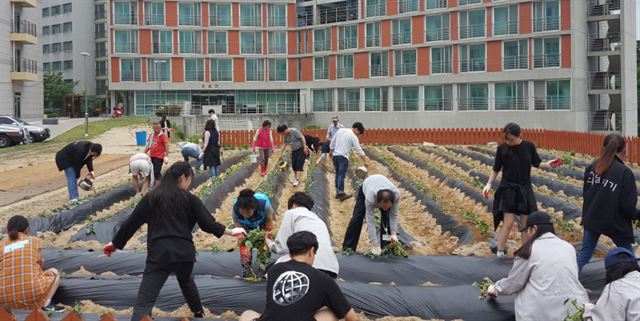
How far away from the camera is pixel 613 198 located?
7.20 m

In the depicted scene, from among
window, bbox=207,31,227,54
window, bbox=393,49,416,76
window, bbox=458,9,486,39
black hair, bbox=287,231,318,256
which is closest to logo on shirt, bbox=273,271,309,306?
black hair, bbox=287,231,318,256

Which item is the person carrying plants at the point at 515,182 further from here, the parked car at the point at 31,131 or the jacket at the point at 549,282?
the parked car at the point at 31,131

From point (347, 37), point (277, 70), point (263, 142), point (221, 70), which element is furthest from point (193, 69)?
point (263, 142)

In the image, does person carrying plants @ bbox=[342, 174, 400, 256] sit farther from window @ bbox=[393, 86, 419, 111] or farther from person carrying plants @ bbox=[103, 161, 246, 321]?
window @ bbox=[393, 86, 419, 111]

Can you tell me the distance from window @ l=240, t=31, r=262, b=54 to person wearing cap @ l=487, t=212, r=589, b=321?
183 feet

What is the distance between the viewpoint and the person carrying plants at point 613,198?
23.6 feet

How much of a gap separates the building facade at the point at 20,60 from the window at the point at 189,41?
44.4ft

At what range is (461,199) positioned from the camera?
48.3 feet

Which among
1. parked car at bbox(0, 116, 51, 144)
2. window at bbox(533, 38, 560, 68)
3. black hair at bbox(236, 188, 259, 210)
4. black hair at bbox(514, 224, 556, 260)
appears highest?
window at bbox(533, 38, 560, 68)

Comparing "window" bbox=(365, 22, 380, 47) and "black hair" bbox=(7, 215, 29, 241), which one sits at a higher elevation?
"window" bbox=(365, 22, 380, 47)

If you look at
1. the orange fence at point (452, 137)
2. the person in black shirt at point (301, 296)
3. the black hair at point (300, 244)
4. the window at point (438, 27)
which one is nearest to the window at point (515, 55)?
the window at point (438, 27)

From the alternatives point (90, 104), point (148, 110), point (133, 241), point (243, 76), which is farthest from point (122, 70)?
point (133, 241)

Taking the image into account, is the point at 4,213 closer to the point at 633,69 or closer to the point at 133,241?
the point at 133,241

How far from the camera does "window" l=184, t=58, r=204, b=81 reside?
59688mm
